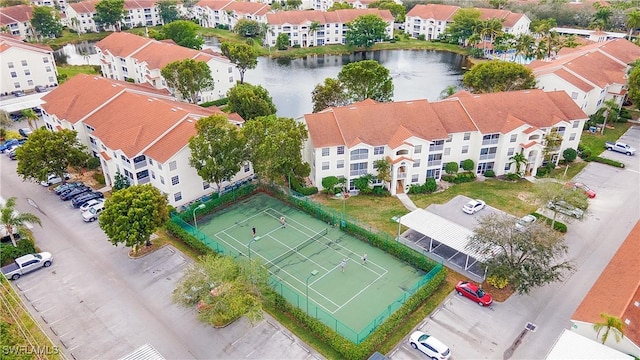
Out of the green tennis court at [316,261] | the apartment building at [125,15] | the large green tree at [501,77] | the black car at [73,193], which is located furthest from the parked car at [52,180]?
the apartment building at [125,15]

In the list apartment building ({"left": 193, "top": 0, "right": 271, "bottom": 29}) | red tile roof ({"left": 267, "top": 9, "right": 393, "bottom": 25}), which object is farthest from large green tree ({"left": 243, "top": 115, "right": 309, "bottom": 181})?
apartment building ({"left": 193, "top": 0, "right": 271, "bottom": 29})

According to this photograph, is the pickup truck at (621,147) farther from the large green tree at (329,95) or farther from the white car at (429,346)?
the white car at (429,346)

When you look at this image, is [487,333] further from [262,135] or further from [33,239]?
[33,239]

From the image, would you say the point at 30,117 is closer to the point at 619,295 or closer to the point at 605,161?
the point at 619,295

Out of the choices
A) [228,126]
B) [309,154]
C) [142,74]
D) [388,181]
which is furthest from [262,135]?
[142,74]

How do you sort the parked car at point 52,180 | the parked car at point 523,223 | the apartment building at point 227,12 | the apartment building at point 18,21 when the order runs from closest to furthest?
the parked car at point 523,223 → the parked car at point 52,180 → the apartment building at point 18,21 → the apartment building at point 227,12

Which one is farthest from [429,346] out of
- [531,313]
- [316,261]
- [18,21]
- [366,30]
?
[18,21]

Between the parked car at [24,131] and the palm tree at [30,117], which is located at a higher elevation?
the palm tree at [30,117]

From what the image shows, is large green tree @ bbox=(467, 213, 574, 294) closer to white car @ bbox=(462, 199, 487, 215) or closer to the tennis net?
white car @ bbox=(462, 199, 487, 215)
